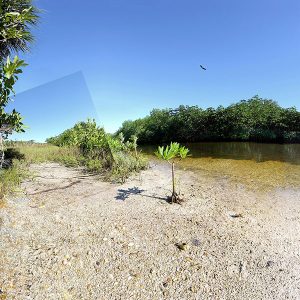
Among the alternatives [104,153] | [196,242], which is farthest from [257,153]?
[196,242]

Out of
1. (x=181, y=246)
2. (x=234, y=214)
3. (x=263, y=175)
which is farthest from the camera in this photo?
(x=263, y=175)

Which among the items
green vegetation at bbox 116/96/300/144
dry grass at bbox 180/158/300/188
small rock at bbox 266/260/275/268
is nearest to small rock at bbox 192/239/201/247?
small rock at bbox 266/260/275/268

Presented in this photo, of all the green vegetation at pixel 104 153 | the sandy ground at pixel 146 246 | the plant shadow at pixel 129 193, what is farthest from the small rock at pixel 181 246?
the green vegetation at pixel 104 153

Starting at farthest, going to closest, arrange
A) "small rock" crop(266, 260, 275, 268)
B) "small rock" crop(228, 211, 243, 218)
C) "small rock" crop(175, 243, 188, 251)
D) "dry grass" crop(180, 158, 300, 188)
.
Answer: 1. "dry grass" crop(180, 158, 300, 188)
2. "small rock" crop(228, 211, 243, 218)
3. "small rock" crop(175, 243, 188, 251)
4. "small rock" crop(266, 260, 275, 268)

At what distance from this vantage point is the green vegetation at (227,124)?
26031mm

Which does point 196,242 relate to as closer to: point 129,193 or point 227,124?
point 129,193

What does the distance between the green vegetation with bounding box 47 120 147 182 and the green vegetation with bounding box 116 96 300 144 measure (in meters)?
20.1

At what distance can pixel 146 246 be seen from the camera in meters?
3.68

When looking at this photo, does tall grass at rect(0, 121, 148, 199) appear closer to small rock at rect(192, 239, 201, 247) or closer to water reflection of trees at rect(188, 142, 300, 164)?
small rock at rect(192, 239, 201, 247)

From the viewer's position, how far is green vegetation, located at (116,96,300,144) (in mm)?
26031

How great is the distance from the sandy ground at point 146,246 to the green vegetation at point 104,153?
2300 mm

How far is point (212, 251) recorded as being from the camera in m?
3.58

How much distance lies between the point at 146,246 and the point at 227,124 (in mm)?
28588

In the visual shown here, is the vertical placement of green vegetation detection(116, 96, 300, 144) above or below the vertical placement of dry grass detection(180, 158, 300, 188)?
above
